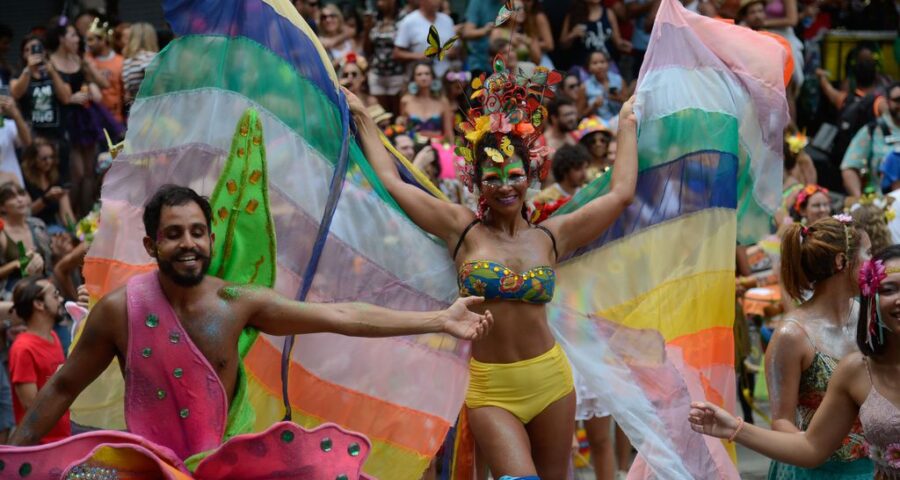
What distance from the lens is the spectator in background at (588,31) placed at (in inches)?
504

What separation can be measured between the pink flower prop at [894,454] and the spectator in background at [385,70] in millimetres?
7837

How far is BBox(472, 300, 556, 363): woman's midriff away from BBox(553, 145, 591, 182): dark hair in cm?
308

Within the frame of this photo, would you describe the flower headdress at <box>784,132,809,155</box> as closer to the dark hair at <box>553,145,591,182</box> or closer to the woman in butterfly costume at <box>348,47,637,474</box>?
the dark hair at <box>553,145,591,182</box>

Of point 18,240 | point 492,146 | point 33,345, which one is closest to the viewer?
point 492,146

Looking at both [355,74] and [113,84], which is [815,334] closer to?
[355,74]

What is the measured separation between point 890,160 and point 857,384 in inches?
268

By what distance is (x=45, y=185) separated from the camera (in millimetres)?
10562

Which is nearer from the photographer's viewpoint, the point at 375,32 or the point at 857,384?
the point at 857,384

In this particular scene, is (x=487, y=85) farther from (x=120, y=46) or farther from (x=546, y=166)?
(x=120, y=46)

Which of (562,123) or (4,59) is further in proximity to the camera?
(4,59)

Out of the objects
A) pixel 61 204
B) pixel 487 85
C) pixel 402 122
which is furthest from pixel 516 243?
pixel 61 204

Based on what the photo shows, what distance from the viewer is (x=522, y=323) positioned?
5801 millimetres

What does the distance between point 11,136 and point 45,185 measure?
0.52m

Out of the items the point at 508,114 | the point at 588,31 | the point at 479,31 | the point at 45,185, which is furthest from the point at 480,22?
the point at 508,114
